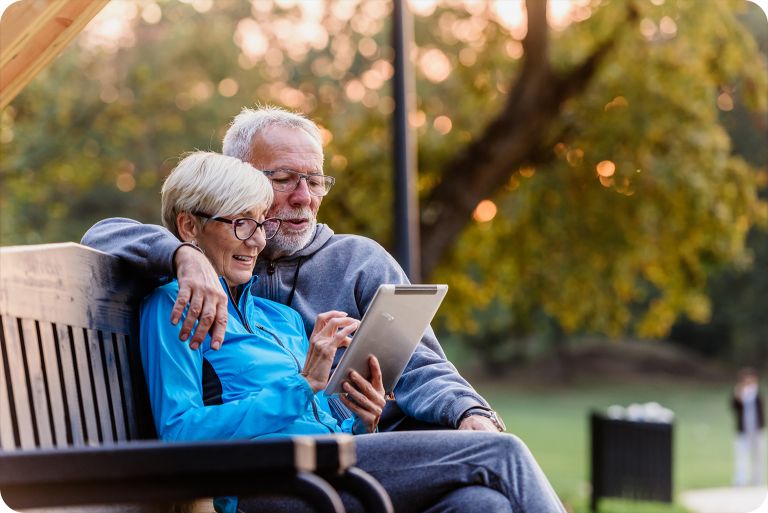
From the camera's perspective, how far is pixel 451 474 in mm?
2896

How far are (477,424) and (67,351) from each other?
1.17 meters

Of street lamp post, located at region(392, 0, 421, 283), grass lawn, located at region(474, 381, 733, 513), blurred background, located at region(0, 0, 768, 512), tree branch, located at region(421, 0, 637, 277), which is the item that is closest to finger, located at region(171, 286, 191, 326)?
street lamp post, located at region(392, 0, 421, 283)

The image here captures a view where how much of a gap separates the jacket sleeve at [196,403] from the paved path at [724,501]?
12.6m

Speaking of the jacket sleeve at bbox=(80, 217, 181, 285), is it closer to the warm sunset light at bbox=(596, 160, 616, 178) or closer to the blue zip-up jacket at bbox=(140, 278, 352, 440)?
the blue zip-up jacket at bbox=(140, 278, 352, 440)

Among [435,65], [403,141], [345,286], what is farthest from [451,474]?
[435,65]

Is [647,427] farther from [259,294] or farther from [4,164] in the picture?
[259,294]

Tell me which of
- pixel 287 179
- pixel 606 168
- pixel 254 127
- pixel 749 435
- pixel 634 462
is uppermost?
pixel 254 127

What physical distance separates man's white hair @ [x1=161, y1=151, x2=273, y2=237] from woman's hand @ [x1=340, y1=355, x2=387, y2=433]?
0.53m

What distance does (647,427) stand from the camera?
14.7m

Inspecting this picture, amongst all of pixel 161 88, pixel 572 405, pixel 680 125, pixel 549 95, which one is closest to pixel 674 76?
pixel 680 125

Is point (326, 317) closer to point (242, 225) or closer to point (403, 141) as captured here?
point (242, 225)

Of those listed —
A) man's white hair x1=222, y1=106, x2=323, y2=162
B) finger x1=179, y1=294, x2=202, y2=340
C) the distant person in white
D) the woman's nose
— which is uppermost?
man's white hair x1=222, y1=106, x2=323, y2=162

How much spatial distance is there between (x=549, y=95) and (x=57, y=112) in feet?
24.6

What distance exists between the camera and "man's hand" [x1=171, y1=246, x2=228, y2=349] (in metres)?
2.97
